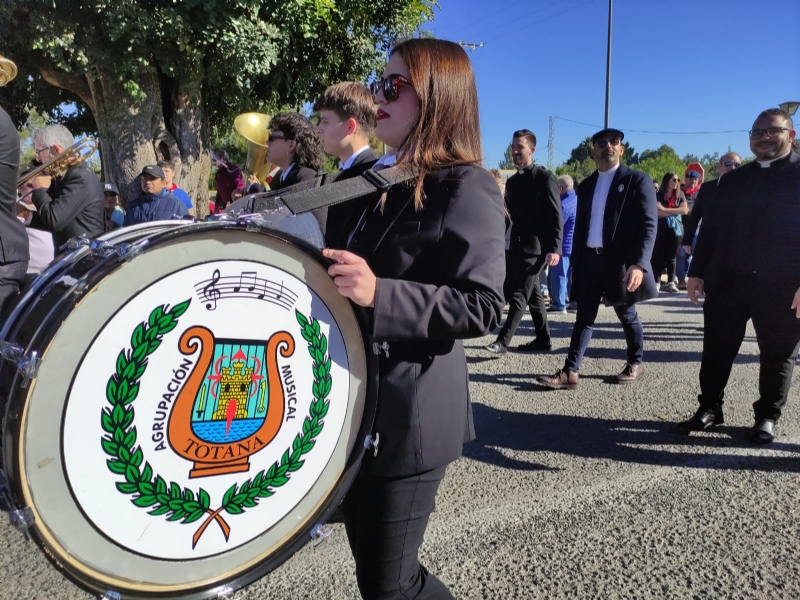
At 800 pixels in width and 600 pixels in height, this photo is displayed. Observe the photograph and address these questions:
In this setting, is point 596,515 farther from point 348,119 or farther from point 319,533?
point 348,119

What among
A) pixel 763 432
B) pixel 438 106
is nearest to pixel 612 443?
pixel 763 432

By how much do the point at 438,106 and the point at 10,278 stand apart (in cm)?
282

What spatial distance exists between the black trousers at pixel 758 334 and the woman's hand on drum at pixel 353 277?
10.3 feet

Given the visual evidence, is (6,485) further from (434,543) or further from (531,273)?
(531,273)

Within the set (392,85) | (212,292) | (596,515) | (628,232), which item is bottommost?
(596,515)

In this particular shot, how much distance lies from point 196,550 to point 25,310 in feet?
1.91

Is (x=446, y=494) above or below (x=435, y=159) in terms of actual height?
below

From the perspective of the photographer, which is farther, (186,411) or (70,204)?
(70,204)

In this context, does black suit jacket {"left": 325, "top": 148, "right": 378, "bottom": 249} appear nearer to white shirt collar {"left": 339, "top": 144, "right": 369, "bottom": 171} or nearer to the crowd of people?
the crowd of people

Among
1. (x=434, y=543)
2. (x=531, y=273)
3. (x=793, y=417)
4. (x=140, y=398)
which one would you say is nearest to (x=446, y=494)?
(x=434, y=543)

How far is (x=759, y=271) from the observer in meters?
3.44

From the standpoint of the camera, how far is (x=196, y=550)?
3.78 feet

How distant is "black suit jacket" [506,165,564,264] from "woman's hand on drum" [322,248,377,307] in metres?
4.38

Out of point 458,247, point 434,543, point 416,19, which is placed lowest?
point 434,543
